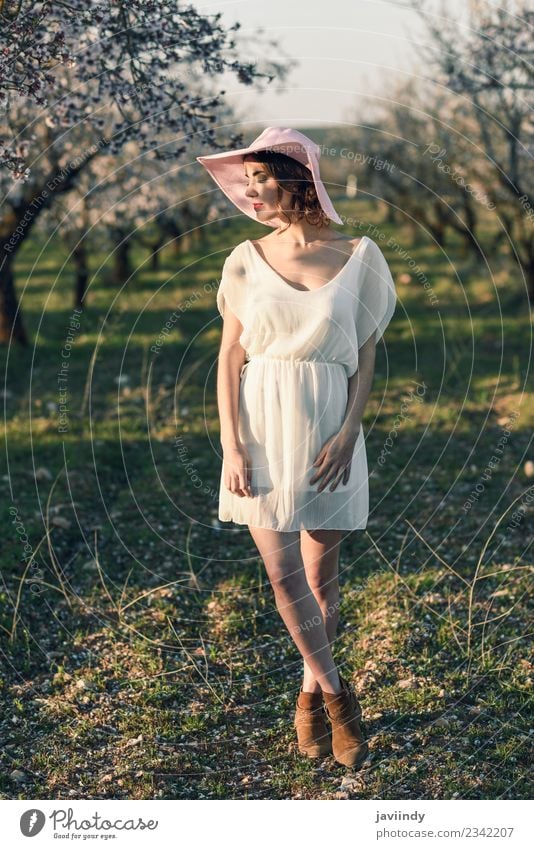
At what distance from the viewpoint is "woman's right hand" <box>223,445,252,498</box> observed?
502 cm

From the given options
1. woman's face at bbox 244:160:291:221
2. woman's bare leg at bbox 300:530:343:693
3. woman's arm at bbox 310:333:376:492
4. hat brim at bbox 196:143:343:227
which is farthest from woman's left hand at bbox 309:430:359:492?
woman's face at bbox 244:160:291:221

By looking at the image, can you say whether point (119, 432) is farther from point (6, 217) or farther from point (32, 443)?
point (6, 217)

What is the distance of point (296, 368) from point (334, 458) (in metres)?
0.52

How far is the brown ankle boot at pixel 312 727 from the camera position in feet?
17.8

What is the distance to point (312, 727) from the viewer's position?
5.44 m

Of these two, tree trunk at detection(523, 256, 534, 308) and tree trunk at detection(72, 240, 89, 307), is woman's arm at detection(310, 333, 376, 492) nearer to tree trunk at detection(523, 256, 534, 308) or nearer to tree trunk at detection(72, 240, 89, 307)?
tree trunk at detection(523, 256, 534, 308)

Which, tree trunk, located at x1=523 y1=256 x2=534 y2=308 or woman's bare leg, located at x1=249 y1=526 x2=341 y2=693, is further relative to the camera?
tree trunk, located at x1=523 y1=256 x2=534 y2=308

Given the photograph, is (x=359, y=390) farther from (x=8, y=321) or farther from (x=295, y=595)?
(x=8, y=321)

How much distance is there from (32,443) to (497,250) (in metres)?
16.1

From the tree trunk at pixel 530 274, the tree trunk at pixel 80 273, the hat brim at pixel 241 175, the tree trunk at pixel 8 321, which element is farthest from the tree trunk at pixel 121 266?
the hat brim at pixel 241 175

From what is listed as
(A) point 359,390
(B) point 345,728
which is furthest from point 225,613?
(A) point 359,390

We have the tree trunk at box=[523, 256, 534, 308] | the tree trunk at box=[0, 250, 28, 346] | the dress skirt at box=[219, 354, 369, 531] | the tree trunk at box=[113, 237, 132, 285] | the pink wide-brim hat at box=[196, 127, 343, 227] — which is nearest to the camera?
the pink wide-brim hat at box=[196, 127, 343, 227]

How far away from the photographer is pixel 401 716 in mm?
5871

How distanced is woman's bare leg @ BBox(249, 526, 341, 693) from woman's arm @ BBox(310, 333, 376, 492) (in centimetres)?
38
